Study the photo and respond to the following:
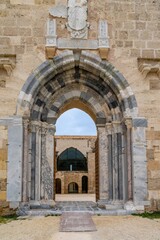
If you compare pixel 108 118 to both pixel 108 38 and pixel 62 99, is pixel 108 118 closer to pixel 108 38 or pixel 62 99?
pixel 62 99

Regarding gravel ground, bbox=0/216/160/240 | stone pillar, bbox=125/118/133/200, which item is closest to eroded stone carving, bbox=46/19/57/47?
stone pillar, bbox=125/118/133/200

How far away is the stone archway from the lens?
7797mm

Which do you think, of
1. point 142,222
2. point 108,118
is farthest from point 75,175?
point 142,222

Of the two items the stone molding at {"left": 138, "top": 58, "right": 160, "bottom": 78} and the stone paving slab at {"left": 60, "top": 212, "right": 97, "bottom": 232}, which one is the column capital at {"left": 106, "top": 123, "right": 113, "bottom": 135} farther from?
the stone paving slab at {"left": 60, "top": 212, "right": 97, "bottom": 232}

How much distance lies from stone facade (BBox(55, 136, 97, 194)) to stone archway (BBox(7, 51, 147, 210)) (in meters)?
12.7

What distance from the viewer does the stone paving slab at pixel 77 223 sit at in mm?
5411

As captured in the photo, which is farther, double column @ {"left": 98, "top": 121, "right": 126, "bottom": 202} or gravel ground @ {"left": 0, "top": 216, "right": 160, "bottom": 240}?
double column @ {"left": 98, "top": 121, "right": 126, "bottom": 202}

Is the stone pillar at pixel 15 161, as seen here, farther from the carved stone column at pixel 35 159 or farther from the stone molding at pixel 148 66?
the stone molding at pixel 148 66

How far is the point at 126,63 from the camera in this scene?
8.27 m

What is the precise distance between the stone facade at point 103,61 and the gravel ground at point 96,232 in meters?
1.51

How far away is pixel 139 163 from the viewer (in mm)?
7805

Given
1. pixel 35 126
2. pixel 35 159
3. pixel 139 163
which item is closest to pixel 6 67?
pixel 35 126

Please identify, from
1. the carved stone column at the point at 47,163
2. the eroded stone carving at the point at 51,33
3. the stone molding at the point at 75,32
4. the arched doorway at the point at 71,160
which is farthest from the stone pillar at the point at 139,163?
the arched doorway at the point at 71,160

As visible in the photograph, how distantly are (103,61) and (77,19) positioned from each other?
3.86ft
